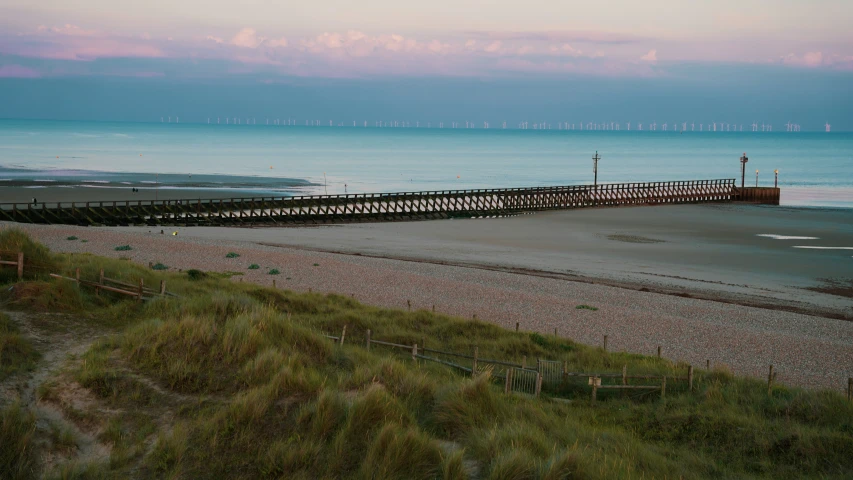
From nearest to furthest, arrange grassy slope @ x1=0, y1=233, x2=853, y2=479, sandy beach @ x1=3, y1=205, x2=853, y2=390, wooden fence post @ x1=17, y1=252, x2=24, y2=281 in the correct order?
grassy slope @ x1=0, y1=233, x2=853, y2=479 → wooden fence post @ x1=17, y1=252, x2=24, y2=281 → sandy beach @ x1=3, y1=205, x2=853, y2=390

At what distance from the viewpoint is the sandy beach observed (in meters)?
20.2

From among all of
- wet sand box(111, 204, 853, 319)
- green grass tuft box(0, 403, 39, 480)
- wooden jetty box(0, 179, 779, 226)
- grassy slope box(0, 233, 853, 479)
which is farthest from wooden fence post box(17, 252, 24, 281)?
wooden jetty box(0, 179, 779, 226)

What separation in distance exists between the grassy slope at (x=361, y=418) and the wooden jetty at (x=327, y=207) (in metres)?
30.6

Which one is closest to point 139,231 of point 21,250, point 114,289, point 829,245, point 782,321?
point 21,250

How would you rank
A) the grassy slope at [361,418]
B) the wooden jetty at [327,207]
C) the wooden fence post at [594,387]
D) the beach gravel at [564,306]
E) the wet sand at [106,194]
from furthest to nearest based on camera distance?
1. the wet sand at [106,194]
2. the wooden jetty at [327,207]
3. the beach gravel at [564,306]
4. the wooden fence post at [594,387]
5. the grassy slope at [361,418]

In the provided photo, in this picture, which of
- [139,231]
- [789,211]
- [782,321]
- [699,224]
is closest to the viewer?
[782,321]

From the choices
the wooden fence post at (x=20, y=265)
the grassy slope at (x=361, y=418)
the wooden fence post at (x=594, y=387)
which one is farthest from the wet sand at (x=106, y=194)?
the wooden fence post at (x=594, y=387)

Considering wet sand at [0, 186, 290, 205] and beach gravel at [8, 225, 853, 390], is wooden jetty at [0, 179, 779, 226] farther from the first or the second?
beach gravel at [8, 225, 853, 390]

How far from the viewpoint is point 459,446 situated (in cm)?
952

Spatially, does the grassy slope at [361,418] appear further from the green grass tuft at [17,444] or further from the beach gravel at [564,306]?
the beach gravel at [564,306]

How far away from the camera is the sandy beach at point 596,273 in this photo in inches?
794

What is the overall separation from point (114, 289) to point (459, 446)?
29.0 ft

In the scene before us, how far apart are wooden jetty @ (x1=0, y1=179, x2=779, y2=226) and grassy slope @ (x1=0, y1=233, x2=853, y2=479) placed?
30629 millimetres

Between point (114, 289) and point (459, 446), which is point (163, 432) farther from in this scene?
point (114, 289)
